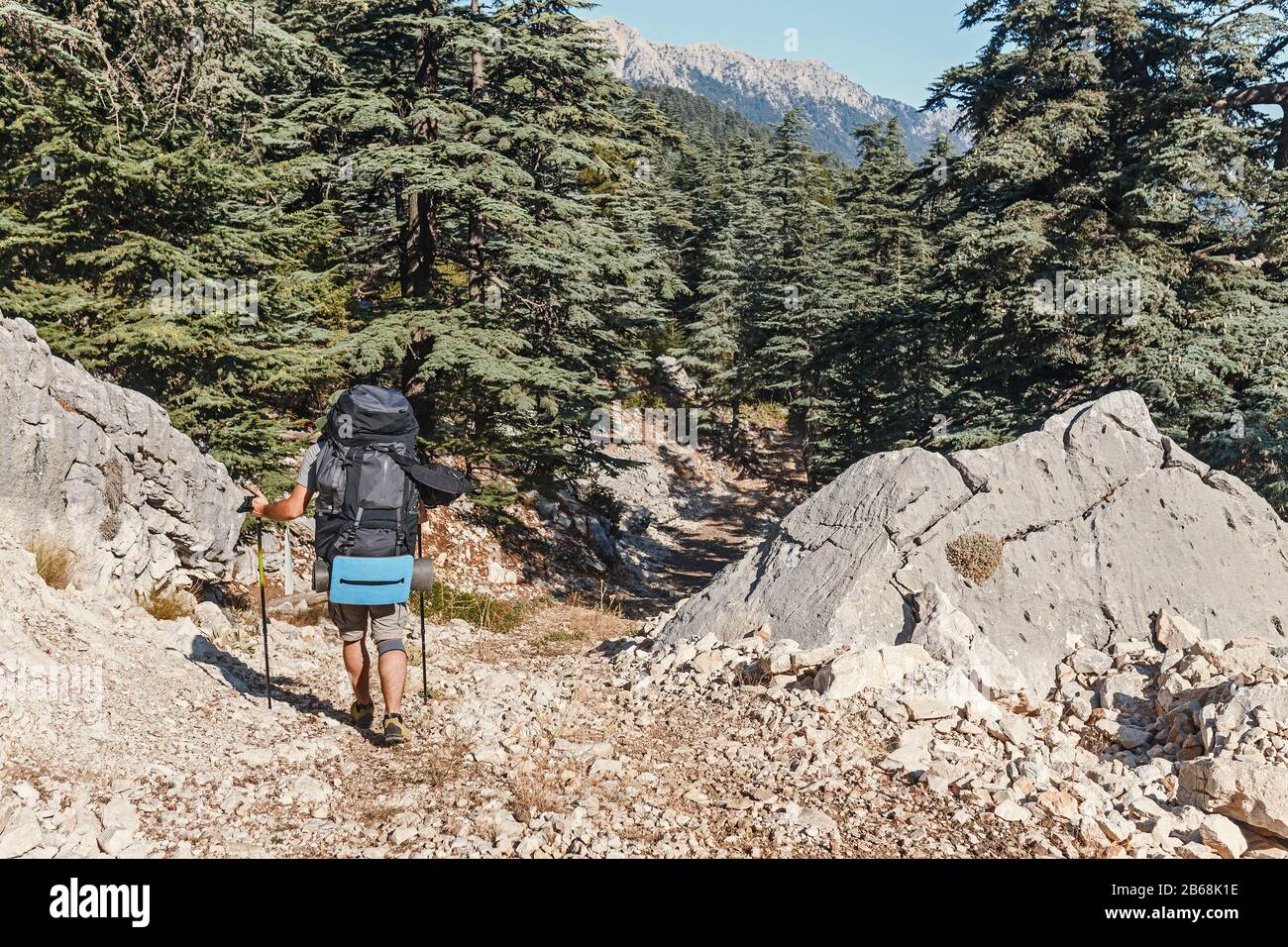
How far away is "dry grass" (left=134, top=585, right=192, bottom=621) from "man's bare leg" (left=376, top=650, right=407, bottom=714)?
276 cm

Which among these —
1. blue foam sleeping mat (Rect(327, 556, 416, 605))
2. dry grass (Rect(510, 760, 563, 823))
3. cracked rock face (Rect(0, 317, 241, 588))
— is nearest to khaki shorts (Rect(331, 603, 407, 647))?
blue foam sleeping mat (Rect(327, 556, 416, 605))

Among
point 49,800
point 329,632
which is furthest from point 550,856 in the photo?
point 329,632

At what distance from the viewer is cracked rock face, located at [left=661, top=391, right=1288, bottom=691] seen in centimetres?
778

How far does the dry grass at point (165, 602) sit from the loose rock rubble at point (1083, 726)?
159 inches

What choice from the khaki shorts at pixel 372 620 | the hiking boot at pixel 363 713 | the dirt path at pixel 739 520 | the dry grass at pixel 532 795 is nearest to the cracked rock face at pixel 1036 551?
the dry grass at pixel 532 795

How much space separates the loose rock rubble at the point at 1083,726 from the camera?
472 centimetres

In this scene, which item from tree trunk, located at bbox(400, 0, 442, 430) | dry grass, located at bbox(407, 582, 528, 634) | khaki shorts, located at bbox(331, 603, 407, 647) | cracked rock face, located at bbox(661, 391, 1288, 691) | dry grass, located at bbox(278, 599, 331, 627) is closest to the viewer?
khaki shorts, located at bbox(331, 603, 407, 647)

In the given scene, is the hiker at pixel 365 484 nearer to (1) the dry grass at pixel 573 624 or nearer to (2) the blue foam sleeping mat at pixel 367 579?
(2) the blue foam sleeping mat at pixel 367 579

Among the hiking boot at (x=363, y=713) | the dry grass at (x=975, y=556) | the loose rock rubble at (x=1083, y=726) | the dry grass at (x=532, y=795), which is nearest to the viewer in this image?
the dry grass at (x=532, y=795)

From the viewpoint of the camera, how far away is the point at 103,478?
24.0ft

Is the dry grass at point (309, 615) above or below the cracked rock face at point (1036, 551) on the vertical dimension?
below

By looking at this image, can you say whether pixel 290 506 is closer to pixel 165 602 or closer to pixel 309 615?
pixel 165 602

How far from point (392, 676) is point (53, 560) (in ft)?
9.92

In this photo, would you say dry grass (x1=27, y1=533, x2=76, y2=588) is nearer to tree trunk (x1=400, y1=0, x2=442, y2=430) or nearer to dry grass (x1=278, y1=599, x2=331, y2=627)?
dry grass (x1=278, y1=599, x2=331, y2=627)
